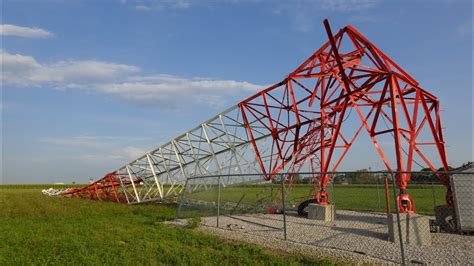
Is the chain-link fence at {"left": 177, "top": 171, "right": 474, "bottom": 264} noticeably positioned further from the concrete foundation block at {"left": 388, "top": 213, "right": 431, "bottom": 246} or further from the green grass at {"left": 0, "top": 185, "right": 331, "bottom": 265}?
the green grass at {"left": 0, "top": 185, "right": 331, "bottom": 265}

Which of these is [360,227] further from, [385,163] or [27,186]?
[27,186]

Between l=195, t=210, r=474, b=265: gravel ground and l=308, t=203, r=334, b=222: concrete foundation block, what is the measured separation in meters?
0.33

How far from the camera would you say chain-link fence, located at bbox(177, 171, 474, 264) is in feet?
26.5

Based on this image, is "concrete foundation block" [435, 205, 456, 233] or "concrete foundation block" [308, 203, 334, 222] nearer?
"concrete foundation block" [435, 205, 456, 233]

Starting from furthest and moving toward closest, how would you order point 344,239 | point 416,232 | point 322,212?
point 322,212
point 344,239
point 416,232

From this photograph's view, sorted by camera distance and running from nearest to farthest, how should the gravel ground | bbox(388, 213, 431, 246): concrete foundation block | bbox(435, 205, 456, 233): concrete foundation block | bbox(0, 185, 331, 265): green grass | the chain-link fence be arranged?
bbox(0, 185, 331, 265): green grass → the gravel ground → the chain-link fence → bbox(388, 213, 431, 246): concrete foundation block → bbox(435, 205, 456, 233): concrete foundation block

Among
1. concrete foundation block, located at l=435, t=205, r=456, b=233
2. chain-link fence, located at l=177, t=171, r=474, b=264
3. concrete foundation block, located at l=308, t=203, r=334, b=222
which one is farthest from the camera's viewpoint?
concrete foundation block, located at l=308, t=203, r=334, b=222

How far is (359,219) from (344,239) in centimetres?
403

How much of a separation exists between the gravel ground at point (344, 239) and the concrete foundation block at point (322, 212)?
1.07 feet

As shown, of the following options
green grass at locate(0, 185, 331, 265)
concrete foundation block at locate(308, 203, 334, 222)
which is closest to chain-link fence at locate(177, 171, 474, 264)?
concrete foundation block at locate(308, 203, 334, 222)

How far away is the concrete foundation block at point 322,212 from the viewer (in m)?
12.9

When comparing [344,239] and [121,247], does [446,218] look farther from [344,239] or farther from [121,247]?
[121,247]

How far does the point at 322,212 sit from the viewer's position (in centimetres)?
1294

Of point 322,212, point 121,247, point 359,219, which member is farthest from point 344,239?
point 121,247
